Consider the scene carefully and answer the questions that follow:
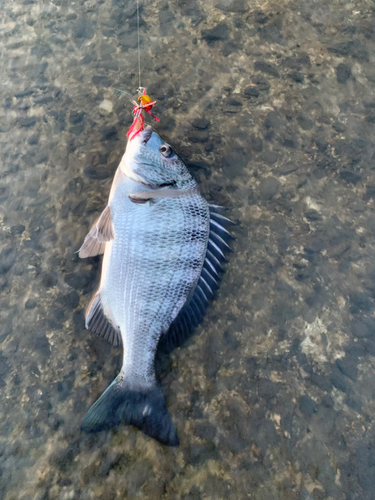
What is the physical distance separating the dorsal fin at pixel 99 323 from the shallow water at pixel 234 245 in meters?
0.12

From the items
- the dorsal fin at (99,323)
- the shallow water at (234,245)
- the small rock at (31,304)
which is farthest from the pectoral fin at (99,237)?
the small rock at (31,304)

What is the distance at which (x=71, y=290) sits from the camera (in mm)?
2562

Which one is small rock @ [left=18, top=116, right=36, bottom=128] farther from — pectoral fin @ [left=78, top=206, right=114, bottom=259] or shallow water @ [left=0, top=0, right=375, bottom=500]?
pectoral fin @ [left=78, top=206, right=114, bottom=259]

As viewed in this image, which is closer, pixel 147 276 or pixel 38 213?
pixel 147 276

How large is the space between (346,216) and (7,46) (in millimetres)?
3241

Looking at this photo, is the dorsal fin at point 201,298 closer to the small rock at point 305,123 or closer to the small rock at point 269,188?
the small rock at point 269,188

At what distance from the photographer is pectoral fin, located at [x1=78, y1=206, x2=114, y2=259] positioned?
7.62 feet

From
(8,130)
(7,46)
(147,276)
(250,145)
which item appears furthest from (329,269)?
(7,46)

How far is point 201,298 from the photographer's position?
238 centimetres

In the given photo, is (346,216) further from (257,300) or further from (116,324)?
(116,324)

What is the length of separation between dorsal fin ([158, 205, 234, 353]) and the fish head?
33cm

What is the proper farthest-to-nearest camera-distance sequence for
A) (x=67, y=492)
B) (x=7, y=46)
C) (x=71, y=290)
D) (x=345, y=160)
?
(x=7, y=46)
(x=345, y=160)
(x=71, y=290)
(x=67, y=492)

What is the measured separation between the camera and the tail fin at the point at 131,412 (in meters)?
2.23

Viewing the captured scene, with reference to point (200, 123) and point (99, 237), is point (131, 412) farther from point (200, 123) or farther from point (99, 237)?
point (200, 123)
